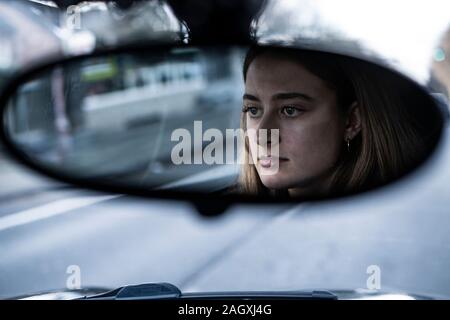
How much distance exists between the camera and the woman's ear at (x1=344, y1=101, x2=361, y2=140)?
1.62m

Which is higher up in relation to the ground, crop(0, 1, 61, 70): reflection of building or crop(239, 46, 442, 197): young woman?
crop(0, 1, 61, 70): reflection of building

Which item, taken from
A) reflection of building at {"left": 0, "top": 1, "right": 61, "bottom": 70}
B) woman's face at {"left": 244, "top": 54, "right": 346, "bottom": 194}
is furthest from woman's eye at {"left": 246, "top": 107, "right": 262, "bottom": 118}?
reflection of building at {"left": 0, "top": 1, "right": 61, "bottom": 70}

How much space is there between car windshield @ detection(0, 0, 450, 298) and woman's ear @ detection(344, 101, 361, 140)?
6cm

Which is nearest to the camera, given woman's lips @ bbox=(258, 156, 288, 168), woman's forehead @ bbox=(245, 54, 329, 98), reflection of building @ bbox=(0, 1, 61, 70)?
woman's forehead @ bbox=(245, 54, 329, 98)

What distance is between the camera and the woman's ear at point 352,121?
1.62 m

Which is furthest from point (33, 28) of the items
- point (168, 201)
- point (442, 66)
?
point (442, 66)

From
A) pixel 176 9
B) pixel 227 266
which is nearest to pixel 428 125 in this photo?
pixel 176 9

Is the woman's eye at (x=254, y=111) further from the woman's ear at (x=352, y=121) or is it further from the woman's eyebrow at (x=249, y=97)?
the woman's ear at (x=352, y=121)

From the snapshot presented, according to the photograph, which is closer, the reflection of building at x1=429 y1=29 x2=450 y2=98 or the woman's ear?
the woman's ear

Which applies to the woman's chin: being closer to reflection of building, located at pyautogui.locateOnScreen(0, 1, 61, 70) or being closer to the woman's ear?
the woman's ear

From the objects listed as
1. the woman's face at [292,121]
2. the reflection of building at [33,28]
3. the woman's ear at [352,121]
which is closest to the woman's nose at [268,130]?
the woman's face at [292,121]

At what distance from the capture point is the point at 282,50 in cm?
152

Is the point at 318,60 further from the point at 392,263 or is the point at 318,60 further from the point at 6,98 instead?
the point at 392,263

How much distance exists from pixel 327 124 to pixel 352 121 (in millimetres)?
74
